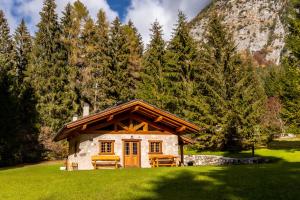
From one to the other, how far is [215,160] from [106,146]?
11.1 m

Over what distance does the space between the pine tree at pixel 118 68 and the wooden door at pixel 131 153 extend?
21.2 metres

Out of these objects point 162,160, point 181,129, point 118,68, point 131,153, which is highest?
point 118,68

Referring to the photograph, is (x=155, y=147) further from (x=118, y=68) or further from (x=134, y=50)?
(x=134, y=50)

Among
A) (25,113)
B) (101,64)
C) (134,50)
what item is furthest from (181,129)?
(134,50)

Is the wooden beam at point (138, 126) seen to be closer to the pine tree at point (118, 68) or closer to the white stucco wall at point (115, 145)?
the white stucco wall at point (115, 145)

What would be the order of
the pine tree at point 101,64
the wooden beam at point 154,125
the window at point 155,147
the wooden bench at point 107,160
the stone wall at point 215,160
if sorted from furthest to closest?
the pine tree at point 101,64 → the stone wall at point 215,160 → the wooden beam at point 154,125 → the window at point 155,147 → the wooden bench at point 107,160

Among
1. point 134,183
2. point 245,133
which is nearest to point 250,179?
point 134,183

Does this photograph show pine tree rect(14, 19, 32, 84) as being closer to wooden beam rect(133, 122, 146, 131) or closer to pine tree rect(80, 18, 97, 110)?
pine tree rect(80, 18, 97, 110)

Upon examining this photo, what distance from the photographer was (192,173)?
18.2 m

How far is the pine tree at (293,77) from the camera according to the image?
1284 inches

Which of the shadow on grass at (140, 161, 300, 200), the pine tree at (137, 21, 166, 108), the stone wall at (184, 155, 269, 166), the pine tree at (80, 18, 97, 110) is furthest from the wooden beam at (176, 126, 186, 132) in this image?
the pine tree at (80, 18, 97, 110)

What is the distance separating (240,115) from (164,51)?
17656 mm

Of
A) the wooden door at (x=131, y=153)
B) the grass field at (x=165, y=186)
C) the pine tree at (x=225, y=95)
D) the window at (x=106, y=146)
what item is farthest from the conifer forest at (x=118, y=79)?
the grass field at (x=165, y=186)

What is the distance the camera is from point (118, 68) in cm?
4941
